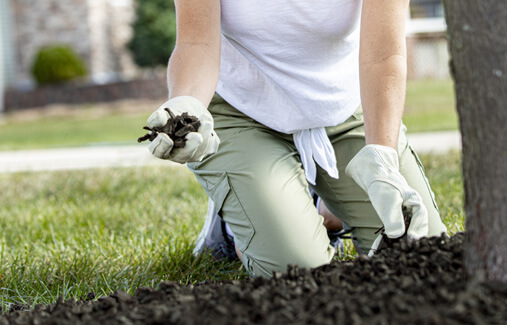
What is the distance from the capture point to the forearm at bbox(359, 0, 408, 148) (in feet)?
6.56

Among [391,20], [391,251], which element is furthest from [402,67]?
[391,251]

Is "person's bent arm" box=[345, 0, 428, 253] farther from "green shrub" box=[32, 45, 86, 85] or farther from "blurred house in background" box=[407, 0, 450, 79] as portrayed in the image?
"green shrub" box=[32, 45, 86, 85]

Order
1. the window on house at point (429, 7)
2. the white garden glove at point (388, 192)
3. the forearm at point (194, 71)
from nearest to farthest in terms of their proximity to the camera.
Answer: the white garden glove at point (388, 192) → the forearm at point (194, 71) → the window on house at point (429, 7)

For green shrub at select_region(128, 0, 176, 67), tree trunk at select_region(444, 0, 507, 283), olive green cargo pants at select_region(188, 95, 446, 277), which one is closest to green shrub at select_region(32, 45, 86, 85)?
green shrub at select_region(128, 0, 176, 67)

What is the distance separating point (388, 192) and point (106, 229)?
161cm

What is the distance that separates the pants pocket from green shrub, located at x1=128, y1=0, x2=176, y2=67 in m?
13.7

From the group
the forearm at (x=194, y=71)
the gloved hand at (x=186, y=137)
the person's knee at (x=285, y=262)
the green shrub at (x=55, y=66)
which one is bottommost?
the green shrub at (x=55, y=66)

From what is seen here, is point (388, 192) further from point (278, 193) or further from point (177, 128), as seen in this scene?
point (177, 128)

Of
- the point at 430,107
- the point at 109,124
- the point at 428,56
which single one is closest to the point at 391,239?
the point at 430,107

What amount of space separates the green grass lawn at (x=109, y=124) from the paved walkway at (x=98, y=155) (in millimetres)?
598

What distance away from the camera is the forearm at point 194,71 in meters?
1.98

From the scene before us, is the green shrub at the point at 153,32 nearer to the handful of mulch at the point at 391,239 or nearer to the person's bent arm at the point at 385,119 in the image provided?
the person's bent arm at the point at 385,119

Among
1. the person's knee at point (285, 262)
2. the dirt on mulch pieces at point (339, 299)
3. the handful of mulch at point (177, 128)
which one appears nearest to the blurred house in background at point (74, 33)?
the person's knee at point (285, 262)

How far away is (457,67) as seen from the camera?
1.38 m
